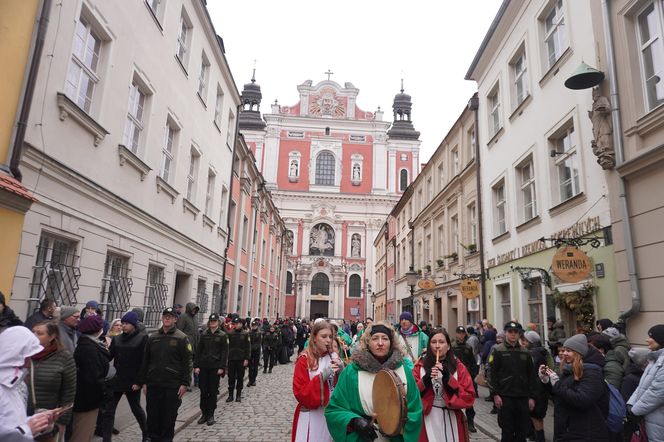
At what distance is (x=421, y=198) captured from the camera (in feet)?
89.2

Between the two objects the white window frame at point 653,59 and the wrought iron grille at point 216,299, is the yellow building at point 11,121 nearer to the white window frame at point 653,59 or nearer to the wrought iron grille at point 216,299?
the white window frame at point 653,59

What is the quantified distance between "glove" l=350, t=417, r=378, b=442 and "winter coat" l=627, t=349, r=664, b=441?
2764 mm

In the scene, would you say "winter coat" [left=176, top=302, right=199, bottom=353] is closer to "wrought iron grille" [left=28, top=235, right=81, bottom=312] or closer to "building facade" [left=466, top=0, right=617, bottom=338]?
"wrought iron grille" [left=28, top=235, right=81, bottom=312]

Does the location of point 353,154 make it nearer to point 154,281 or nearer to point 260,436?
point 154,281

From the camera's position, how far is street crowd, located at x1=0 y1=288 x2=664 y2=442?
3.51 metres

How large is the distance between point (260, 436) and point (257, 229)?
20142 millimetres

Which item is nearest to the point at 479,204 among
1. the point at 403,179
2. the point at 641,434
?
the point at 641,434

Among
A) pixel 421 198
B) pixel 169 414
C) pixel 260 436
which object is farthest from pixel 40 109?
pixel 421 198

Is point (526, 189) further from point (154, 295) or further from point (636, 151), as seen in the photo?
point (154, 295)

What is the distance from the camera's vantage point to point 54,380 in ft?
13.9

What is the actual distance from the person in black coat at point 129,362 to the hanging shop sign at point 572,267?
7265 millimetres

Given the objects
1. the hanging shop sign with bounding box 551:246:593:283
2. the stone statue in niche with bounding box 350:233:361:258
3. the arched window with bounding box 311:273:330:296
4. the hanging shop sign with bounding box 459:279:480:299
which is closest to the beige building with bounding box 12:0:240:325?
the hanging shop sign with bounding box 551:246:593:283

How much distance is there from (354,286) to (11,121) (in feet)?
170

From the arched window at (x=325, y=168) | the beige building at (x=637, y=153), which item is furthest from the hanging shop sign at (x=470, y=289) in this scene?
the arched window at (x=325, y=168)
